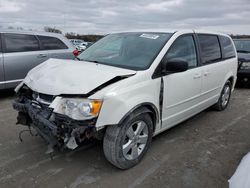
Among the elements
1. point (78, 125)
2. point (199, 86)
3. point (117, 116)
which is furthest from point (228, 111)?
point (78, 125)

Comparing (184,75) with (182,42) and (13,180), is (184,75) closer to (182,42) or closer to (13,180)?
(182,42)

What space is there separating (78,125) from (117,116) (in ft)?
1.35

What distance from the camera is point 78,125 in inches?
91.8

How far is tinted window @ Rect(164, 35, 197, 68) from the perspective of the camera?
10.8 feet

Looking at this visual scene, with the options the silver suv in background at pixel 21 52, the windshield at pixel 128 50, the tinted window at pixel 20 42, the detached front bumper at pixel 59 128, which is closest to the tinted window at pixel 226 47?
the windshield at pixel 128 50

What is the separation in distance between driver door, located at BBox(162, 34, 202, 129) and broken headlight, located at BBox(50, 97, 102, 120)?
1128 millimetres

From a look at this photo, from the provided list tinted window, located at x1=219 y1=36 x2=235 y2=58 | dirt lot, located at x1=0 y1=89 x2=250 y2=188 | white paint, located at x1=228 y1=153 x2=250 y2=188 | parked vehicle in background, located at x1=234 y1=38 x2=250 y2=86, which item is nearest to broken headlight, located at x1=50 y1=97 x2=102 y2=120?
dirt lot, located at x1=0 y1=89 x2=250 y2=188

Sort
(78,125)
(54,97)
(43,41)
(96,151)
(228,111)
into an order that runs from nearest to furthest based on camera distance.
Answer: (78,125) → (54,97) → (96,151) → (228,111) → (43,41)

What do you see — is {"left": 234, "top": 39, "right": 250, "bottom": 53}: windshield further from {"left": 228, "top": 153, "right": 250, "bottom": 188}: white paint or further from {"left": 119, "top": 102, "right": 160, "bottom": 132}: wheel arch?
{"left": 228, "top": 153, "right": 250, "bottom": 188}: white paint

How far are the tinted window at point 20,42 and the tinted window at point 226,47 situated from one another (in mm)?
4545

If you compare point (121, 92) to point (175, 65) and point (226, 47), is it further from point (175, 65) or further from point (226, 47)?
point (226, 47)

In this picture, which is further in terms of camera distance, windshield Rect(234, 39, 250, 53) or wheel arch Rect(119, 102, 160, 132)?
windshield Rect(234, 39, 250, 53)

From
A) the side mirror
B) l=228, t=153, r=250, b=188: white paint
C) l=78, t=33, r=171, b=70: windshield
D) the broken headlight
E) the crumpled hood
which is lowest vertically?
l=228, t=153, r=250, b=188: white paint

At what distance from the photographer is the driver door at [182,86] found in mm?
3190
